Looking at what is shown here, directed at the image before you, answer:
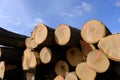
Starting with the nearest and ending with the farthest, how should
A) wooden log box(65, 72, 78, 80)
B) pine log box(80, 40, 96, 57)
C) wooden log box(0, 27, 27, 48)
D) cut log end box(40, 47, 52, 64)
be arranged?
wooden log box(65, 72, 78, 80) < pine log box(80, 40, 96, 57) < cut log end box(40, 47, 52, 64) < wooden log box(0, 27, 27, 48)

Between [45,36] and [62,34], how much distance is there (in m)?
0.28

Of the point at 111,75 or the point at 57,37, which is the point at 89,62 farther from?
the point at 57,37

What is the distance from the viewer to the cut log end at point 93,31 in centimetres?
332

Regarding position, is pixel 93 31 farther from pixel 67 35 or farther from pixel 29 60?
pixel 29 60

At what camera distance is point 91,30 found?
3.45 metres

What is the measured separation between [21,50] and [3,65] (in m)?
0.48

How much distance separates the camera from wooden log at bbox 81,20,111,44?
332 cm

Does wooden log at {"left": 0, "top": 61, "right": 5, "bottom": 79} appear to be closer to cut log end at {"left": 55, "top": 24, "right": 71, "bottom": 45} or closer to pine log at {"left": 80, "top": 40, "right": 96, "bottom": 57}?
cut log end at {"left": 55, "top": 24, "right": 71, "bottom": 45}

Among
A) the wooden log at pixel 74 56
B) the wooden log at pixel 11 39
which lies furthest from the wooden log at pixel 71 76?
the wooden log at pixel 11 39

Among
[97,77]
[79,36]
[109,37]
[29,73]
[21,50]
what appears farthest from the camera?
[21,50]

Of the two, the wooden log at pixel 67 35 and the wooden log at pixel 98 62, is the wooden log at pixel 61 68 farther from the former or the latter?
the wooden log at pixel 98 62

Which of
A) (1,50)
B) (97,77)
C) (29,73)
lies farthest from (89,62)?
(1,50)

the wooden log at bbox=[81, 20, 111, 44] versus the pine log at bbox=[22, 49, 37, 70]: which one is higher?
the wooden log at bbox=[81, 20, 111, 44]

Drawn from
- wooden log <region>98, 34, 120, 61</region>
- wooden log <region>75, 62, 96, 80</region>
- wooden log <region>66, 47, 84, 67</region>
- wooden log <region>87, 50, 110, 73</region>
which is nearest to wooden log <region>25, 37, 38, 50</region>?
wooden log <region>66, 47, 84, 67</region>
